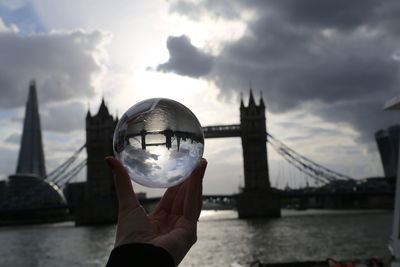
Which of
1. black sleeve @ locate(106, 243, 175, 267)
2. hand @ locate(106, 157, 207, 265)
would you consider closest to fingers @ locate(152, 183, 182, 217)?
hand @ locate(106, 157, 207, 265)

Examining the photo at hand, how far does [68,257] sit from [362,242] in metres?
17.1

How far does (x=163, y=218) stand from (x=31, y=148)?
143 metres

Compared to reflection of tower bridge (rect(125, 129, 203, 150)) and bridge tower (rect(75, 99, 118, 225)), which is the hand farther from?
bridge tower (rect(75, 99, 118, 225))

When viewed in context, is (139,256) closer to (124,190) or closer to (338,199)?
(124,190)

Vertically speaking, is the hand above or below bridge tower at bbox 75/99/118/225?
below

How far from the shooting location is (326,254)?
20141 mm

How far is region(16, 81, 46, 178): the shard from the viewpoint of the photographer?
132 metres

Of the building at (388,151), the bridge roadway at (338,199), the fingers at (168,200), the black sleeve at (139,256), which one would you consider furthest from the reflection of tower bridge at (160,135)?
the building at (388,151)

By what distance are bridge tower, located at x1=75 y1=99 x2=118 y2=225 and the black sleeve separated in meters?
55.9

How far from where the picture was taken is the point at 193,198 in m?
1.86

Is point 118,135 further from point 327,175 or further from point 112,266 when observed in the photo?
point 327,175

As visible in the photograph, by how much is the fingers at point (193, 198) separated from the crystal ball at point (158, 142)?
11.5 inches

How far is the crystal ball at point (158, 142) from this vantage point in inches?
83.9

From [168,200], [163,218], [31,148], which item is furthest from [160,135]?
[31,148]
